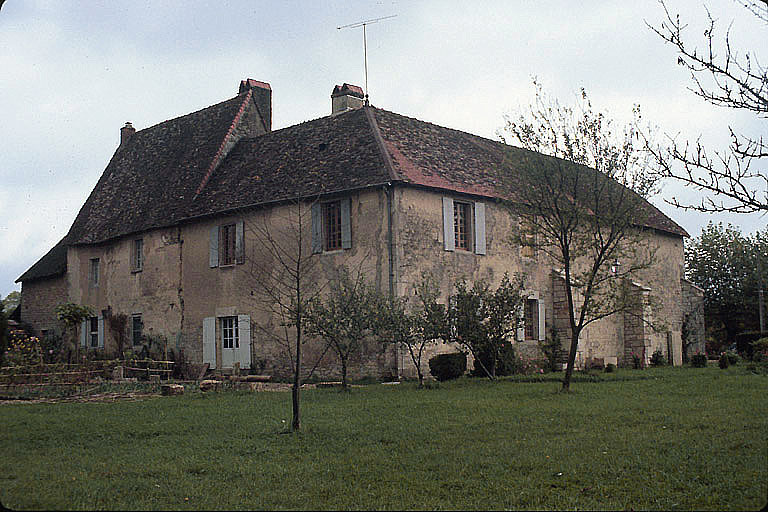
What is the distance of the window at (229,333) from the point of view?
2392 cm

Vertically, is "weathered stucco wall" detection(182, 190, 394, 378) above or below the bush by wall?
above

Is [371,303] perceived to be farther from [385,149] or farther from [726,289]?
[726,289]

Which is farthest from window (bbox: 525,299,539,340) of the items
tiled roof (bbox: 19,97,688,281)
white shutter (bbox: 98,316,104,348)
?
white shutter (bbox: 98,316,104,348)

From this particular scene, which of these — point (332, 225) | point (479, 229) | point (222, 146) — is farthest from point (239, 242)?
point (479, 229)

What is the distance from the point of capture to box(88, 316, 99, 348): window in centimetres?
2919

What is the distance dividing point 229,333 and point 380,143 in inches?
302

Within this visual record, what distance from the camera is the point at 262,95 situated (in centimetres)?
2881

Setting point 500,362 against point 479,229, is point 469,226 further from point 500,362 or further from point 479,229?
point 500,362

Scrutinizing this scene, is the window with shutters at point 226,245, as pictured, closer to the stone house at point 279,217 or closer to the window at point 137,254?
the stone house at point 279,217

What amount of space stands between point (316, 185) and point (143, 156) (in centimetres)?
1205

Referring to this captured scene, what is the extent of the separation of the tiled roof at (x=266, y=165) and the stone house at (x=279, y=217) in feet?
0.22

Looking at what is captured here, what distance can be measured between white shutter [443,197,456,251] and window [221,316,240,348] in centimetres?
713

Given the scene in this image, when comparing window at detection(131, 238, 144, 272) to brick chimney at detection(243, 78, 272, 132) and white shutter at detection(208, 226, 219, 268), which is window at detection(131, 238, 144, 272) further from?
brick chimney at detection(243, 78, 272, 132)

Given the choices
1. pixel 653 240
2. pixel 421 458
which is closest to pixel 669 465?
pixel 421 458
